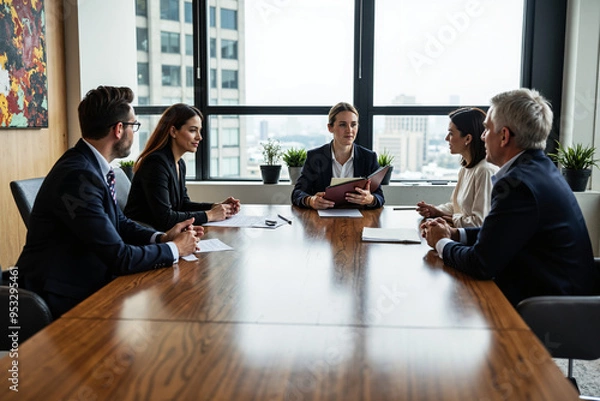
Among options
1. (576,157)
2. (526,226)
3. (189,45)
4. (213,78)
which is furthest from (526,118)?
(189,45)

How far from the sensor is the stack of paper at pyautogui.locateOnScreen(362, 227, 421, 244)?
2.27 meters

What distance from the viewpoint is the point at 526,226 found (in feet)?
5.55

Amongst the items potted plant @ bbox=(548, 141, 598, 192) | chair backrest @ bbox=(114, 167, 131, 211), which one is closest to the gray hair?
chair backrest @ bbox=(114, 167, 131, 211)

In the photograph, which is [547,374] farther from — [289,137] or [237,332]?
[289,137]

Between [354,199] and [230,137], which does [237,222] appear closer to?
Answer: [354,199]

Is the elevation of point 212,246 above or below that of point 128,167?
below

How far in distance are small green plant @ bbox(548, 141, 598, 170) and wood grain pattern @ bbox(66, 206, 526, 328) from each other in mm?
2596

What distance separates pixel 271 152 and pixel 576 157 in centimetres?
237

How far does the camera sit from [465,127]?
2.70 metres

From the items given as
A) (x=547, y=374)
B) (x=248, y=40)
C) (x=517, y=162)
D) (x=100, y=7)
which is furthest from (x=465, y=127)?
(x=100, y=7)

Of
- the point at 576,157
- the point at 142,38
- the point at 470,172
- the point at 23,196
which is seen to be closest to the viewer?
the point at 23,196

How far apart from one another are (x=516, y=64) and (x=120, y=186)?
3379 mm

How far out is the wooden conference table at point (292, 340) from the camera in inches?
38.7

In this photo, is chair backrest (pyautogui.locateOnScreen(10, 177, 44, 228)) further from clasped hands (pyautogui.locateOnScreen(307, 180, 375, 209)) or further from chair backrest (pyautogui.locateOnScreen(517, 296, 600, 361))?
chair backrest (pyautogui.locateOnScreen(517, 296, 600, 361))
